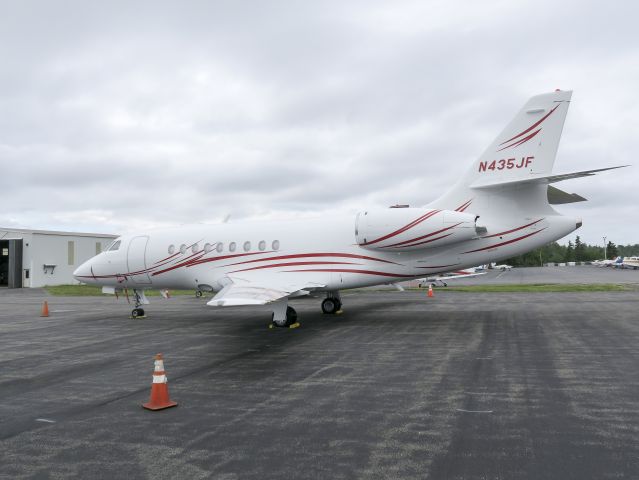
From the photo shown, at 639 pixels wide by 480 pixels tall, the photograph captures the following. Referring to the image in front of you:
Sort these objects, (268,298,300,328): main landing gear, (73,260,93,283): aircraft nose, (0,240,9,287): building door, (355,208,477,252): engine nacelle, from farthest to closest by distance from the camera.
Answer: (0,240,9,287): building door
(73,260,93,283): aircraft nose
(268,298,300,328): main landing gear
(355,208,477,252): engine nacelle

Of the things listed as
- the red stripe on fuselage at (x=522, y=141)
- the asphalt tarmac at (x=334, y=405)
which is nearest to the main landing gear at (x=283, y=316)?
the asphalt tarmac at (x=334, y=405)

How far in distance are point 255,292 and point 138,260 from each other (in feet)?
23.8

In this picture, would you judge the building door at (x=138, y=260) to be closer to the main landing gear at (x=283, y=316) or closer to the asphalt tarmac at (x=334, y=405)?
Answer: the asphalt tarmac at (x=334, y=405)

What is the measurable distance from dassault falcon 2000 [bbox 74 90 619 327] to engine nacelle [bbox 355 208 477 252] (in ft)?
0.09

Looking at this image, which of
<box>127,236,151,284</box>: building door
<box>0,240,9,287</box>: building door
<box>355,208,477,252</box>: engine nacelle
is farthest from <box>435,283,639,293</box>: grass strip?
<box>0,240,9,287</box>: building door

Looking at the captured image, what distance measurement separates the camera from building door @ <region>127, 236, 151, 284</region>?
17891mm

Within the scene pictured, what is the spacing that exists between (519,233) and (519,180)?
150 centimetres

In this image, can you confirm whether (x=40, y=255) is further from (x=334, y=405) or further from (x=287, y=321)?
(x=334, y=405)

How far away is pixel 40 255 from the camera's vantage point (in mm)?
50750

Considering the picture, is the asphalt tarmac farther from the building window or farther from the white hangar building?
the building window

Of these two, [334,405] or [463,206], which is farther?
[463,206]

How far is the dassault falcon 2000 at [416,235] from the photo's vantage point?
13.2m

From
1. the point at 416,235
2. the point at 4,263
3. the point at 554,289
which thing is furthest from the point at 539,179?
the point at 4,263

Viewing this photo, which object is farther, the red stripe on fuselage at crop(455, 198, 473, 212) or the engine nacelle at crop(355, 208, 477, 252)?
the red stripe on fuselage at crop(455, 198, 473, 212)
